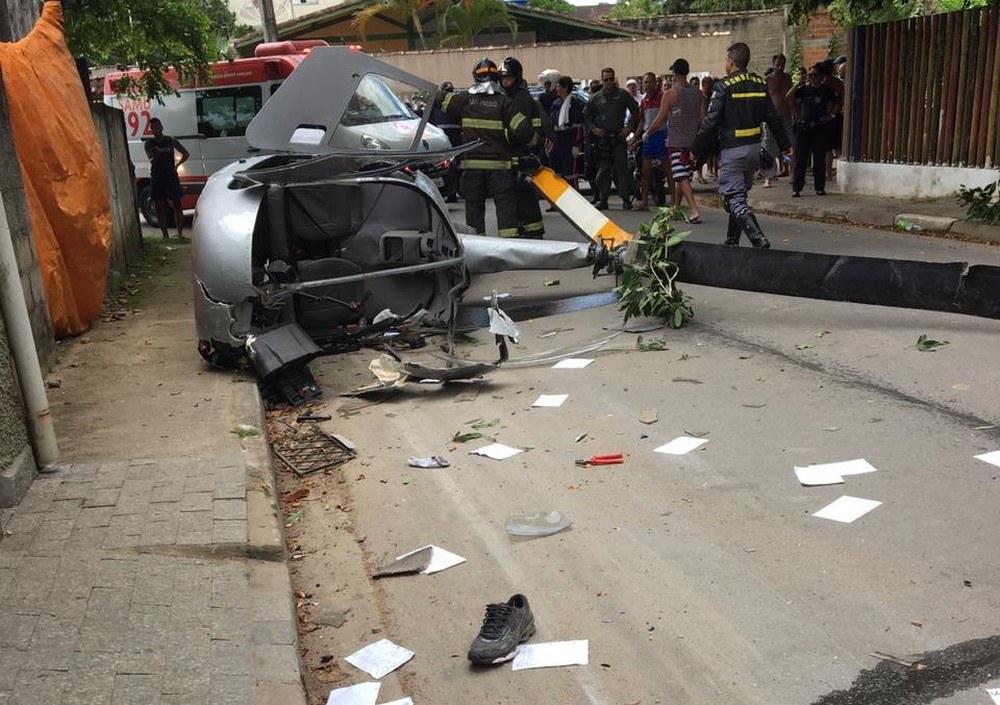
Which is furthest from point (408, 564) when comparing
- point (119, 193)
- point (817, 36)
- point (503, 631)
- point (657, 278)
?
point (817, 36)

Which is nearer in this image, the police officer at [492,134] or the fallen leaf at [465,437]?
the fallen leaf at [465,437]

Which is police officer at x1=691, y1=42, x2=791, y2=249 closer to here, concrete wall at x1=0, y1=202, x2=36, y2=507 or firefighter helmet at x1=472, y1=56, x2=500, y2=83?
firefighter helmet at x1=472, y1=56, x2=500, y2=83

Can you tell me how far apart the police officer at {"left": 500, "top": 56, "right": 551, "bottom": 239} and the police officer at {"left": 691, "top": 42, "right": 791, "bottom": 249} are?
5.65 ft

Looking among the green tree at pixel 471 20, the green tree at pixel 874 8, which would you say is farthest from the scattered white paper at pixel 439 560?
the green tree at pixel 471 20

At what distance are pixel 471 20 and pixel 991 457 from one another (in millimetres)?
30840

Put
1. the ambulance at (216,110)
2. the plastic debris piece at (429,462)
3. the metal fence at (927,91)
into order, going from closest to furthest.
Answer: the plastic debris piece at (429,462) < the metal fence at (927,91) < the ambulance at (216,110)

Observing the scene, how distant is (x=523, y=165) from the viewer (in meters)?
9.60

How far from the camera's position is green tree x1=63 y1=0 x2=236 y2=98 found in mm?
11422

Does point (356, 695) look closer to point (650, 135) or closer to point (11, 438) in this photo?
point (11, 438)

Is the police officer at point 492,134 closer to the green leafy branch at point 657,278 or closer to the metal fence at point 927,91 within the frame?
the green leafy branch at point 657,278

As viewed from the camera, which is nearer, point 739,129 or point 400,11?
point 739,129

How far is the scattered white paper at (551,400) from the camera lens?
5805 millimetres

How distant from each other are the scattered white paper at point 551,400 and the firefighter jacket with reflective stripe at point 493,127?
4.30 m

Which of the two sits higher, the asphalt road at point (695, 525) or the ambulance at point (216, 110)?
the ambulance at point (216, 110)
